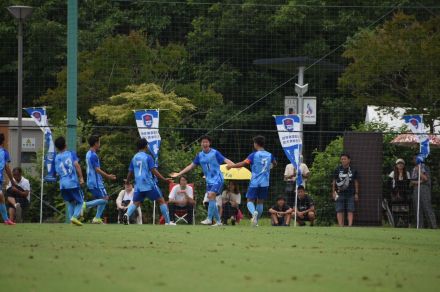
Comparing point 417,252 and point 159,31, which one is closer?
point 417,252

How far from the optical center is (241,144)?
3547cm

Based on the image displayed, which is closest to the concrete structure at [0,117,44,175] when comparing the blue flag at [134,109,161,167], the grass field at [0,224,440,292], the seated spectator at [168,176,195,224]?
the blue flag at [134,109,161,167]

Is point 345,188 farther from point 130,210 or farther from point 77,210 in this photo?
point 77,210

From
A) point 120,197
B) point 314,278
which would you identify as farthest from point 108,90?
point 314,278

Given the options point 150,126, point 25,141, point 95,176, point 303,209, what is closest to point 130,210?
point 95,176

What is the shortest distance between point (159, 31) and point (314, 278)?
33.4 metres

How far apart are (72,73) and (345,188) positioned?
22.7 ft

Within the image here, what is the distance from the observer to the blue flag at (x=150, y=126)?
84.0 ft

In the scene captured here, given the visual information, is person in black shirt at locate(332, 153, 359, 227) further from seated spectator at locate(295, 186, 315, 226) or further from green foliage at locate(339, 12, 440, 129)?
green foliage at locate(339, 12, 440, 129)

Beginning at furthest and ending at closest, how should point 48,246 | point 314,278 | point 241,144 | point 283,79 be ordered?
point 283,79 < point 241,144 < point 48,246 < point 314,278

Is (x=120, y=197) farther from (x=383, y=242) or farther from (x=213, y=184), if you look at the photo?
(x=383, y=242)

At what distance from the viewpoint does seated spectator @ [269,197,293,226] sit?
23.5m

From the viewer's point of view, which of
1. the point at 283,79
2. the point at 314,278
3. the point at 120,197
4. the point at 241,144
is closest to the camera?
the point at 314,278

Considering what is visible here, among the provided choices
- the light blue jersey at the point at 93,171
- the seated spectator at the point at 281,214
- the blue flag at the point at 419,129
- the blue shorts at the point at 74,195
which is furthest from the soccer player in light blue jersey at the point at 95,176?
the blue flag at the point at 419,129
